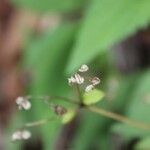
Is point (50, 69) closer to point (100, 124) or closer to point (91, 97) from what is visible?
point (100, 124)

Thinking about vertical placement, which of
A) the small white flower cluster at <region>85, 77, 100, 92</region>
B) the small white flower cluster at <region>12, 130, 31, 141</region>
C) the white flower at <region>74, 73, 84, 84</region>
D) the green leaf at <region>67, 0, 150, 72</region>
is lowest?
the small white flower cluster at <region>85, 77, 100, 92</region>

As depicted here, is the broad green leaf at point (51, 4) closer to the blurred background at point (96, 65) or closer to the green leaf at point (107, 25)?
the blurred background at point (96, 65)

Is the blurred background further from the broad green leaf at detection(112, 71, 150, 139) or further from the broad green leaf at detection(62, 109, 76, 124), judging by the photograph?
the broad green leaf at detection(62, 109, 76, 124)

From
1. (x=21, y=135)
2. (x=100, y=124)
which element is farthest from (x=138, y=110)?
(x=21, y=135)

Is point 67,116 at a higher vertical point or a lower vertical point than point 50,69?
lower

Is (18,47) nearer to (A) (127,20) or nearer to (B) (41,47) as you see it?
(B) (41,47)

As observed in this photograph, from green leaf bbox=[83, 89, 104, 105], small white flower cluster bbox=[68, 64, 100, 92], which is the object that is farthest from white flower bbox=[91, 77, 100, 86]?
green leaf bbox=[83, 89, 104, 105]

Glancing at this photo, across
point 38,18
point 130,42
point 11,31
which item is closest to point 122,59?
point 130,42
